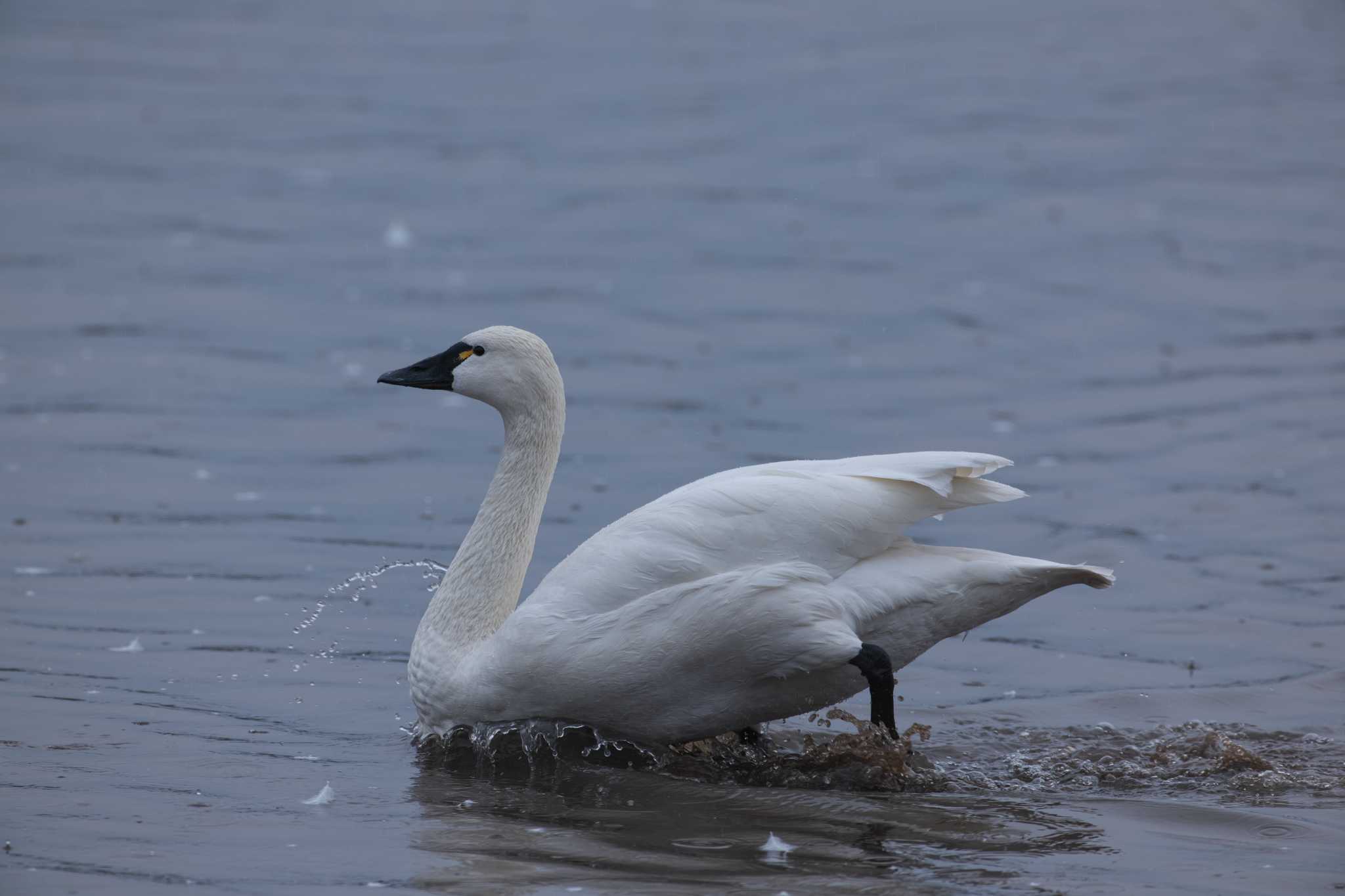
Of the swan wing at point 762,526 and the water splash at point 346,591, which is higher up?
the swan wing at point 762,526

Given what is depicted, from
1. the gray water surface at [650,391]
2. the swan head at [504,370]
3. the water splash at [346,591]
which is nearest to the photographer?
the gray water surface at [650,391]

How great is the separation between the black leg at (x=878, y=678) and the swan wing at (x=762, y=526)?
34 cm

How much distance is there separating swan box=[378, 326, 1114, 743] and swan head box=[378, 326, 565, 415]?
83cm

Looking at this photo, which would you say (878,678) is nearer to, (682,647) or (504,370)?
(682,647)

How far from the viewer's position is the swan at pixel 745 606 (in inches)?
242

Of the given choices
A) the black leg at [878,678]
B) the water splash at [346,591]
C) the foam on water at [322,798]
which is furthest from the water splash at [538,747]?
the water splash at [346,591]

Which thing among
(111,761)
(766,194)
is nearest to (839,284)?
(766,194)

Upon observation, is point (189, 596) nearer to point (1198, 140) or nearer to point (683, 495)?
point (683, 495)

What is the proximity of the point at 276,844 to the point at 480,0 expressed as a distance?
22.3 meters

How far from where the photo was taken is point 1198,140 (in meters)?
19.6

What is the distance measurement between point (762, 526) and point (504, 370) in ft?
4.39

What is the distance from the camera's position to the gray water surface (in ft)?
19.7

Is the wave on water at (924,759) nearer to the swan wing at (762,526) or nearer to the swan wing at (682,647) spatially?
the swan wing at (682,647)

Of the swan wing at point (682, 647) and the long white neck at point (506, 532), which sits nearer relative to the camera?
the swan wing at point (682, 647)
